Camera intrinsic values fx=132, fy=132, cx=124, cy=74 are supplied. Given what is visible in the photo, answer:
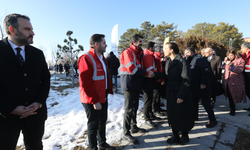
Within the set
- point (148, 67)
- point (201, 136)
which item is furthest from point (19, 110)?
point (201, 136)

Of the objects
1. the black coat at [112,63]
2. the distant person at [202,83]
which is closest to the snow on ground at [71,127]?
the distant person at [202,83]

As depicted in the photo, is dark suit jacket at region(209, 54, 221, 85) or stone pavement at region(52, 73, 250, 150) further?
dark suit jacket at region(209, 54, 221, 85)

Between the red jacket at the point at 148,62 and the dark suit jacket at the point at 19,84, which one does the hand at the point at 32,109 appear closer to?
the dark suit jacket at the point at 19,84

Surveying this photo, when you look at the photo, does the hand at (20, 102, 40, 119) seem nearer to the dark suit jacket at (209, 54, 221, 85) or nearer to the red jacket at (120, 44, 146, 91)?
the red jacket at (120, 44, 146, 91)

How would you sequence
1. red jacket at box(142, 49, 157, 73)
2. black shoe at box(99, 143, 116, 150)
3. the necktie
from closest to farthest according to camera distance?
the necktie
black shoe at box(99, 143, 116, 150)
red jacket at box(142, 49, 157, 73)

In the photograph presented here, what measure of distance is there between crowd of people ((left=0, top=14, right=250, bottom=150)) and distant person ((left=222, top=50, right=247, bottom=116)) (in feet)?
0.08

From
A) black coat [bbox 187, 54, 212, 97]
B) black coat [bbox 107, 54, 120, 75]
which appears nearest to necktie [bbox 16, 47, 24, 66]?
black coat [bbox 187, 54, 212, 97]

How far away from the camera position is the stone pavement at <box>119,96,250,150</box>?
2543mm

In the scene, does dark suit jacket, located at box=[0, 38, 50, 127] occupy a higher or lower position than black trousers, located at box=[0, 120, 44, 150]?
higher

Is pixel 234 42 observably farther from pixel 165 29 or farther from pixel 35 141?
pixel 35 141

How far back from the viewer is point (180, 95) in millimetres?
2465

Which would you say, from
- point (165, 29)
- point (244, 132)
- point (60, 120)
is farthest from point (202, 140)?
point (165, 29)

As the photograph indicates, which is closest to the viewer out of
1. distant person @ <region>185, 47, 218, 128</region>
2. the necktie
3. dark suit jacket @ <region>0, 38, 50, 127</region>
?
dark suit jacket @ <region>0, 38, 50, 127</region>

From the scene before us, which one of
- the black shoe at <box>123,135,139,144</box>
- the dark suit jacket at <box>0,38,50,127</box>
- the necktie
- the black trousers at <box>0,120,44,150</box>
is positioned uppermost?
the necktie
